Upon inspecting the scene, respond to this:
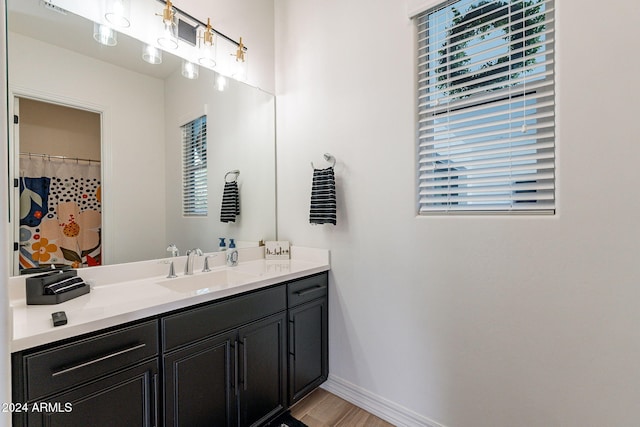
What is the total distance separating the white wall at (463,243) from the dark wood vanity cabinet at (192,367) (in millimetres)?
337

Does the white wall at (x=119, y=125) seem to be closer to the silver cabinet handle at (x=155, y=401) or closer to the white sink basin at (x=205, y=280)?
the white sink basin at (x=205, y=280)

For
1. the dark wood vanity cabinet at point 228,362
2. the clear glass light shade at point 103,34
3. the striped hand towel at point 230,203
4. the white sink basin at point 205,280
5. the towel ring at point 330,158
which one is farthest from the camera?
the striped hand towel at point 230,203

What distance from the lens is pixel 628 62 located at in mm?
1091

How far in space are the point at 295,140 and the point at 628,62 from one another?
1788 millimetres

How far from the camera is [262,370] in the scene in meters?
1.59

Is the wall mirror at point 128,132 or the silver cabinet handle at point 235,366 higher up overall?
the wall mirror at point 128,132

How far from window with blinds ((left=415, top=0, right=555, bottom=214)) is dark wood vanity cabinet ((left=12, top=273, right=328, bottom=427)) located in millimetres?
1071

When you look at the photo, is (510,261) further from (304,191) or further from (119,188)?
(119,188)

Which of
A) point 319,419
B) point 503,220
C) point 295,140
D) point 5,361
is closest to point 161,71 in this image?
point 295,140

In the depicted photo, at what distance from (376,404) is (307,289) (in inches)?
32.7

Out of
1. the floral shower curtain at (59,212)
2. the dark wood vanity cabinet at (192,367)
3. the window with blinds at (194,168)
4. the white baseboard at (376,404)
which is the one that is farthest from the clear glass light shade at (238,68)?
the white baseboard at (376,404)

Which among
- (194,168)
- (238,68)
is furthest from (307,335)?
(238,68)

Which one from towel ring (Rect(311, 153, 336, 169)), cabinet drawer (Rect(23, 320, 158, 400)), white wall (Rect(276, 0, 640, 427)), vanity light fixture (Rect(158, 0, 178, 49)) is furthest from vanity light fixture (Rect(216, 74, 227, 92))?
cabinet drawer (Rect(23, 320, 158, 400))

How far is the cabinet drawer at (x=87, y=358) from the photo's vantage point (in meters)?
0.90
